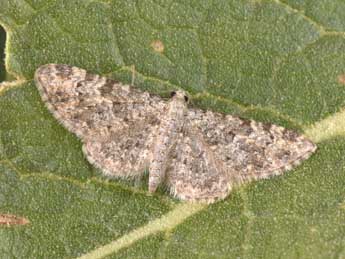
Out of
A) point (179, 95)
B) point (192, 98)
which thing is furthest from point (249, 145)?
point (179, 95)

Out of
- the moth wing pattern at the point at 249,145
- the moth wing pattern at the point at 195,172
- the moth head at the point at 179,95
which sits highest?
the moth head at the point at 179,95

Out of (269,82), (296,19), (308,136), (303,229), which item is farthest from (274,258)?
(296,19)

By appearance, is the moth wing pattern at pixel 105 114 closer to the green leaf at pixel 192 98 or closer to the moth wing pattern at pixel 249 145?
the green leaf at pixel 192 98

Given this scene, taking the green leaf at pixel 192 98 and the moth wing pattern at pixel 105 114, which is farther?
the moth wing pattern at pixel 105 114

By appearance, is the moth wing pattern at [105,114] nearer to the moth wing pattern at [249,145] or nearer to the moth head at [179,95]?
the moth head at [179,95]

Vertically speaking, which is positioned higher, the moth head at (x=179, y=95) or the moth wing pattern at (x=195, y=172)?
the moth head at (x=179, y=95)

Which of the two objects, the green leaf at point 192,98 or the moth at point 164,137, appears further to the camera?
the moth at point 164,137

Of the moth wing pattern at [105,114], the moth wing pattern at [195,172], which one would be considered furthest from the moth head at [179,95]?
the moth wing pattern at [195,172]
